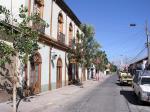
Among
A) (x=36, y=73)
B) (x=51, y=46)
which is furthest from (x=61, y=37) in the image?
(x=36, y=73)

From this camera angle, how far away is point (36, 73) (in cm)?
2430

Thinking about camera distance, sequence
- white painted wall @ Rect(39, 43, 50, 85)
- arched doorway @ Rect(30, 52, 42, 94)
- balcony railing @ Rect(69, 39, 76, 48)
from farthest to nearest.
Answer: balcony railing @ Rect(69, 39, 76, 48)
white painted wall @ Rect(39, 43, 50, 85)
arched doorway @ Rect(30, 52, 42, 94)

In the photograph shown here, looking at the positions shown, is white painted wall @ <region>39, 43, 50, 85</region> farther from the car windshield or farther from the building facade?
the car windshield

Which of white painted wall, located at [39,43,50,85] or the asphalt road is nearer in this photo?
the asphalt road

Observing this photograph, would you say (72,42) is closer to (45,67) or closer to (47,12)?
(47,12)

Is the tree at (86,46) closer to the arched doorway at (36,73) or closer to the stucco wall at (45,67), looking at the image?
the stucco wall at (45,67)

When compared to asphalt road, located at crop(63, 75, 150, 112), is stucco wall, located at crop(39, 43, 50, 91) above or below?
above

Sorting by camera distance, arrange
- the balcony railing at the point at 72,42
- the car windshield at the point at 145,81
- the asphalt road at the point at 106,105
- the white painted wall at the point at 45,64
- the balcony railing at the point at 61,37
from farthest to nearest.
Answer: the balcony railing at the point at 72,42 → the balcony railing at the point at 61,37 → the white painted wall at the point at 45,64 → the car windshield at the point at 145,81 → the asphalt road at the point at 106,105

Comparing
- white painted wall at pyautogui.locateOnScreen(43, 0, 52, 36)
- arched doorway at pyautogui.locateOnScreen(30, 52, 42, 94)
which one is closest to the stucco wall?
arched doorway at pyautogui.locateOnScreen(30, 52, 42, 94)

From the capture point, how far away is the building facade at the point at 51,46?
22.7m

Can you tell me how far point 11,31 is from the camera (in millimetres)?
13422

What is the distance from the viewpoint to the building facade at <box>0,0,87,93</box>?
2267cm

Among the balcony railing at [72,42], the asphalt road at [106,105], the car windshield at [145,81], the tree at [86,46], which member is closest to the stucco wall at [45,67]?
the asphalt road at [106,105]

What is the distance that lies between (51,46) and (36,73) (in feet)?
14.9
